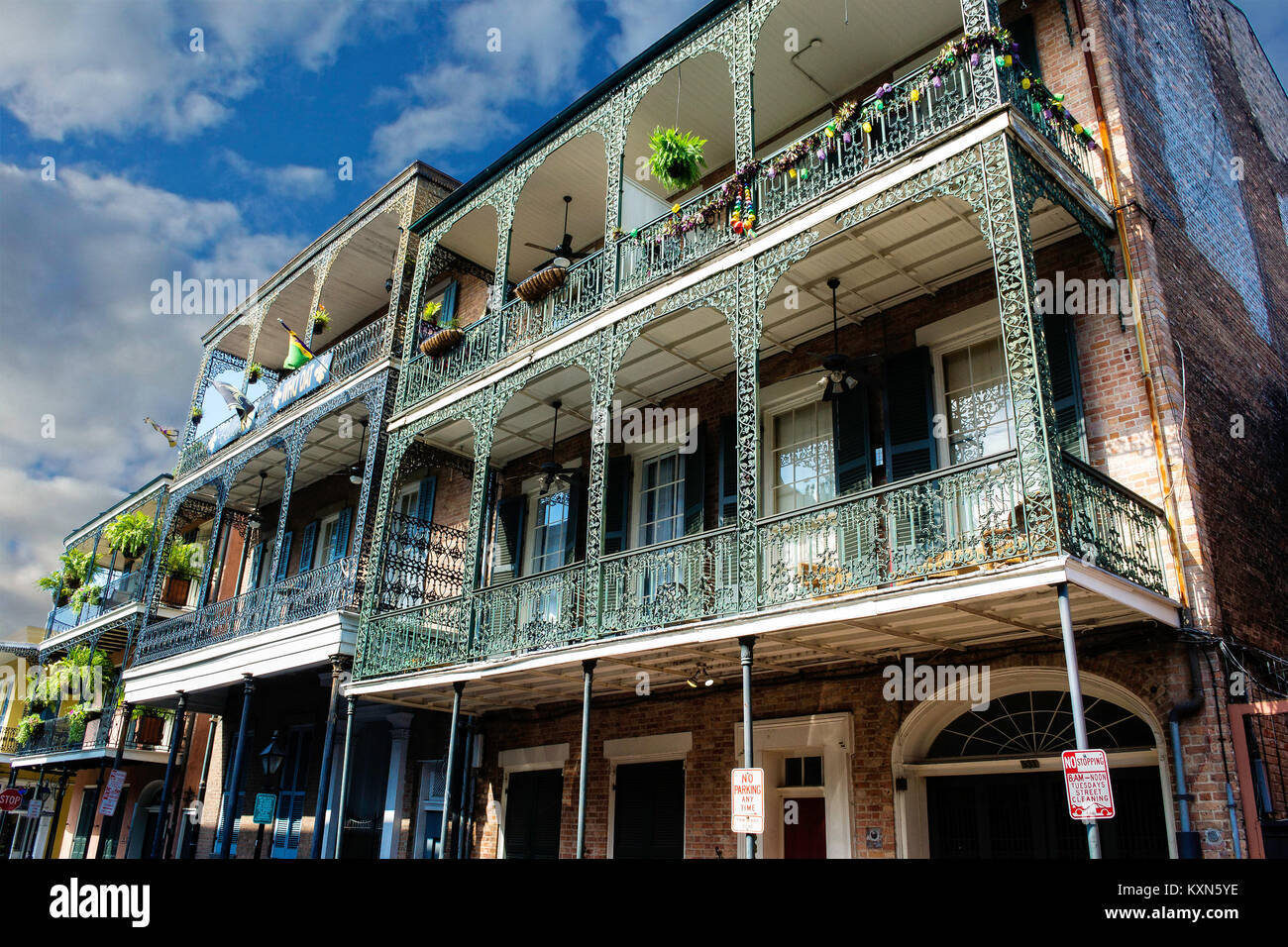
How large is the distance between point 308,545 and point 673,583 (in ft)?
38.3

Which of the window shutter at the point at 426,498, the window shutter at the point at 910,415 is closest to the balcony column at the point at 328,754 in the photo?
the window shutter at the point at 426,498

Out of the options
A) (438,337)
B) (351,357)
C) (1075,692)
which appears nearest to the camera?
(1075,692)

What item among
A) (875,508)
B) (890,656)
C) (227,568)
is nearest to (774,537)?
(875,508)

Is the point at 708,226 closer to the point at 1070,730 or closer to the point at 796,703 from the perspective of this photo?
the point at 796,703

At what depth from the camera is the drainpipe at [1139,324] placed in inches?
292

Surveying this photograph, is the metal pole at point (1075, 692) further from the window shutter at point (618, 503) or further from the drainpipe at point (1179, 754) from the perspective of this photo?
the window shutter at point (618, 503)

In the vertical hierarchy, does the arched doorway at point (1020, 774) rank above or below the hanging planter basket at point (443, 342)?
below

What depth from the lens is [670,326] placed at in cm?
1034

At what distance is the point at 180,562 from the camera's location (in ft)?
62.1

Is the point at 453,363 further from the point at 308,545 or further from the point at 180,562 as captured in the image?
the point at 180,562

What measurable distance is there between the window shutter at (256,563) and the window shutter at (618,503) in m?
10.5

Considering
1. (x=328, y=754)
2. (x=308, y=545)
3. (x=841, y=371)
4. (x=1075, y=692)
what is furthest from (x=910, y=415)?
(x=308, y=545)

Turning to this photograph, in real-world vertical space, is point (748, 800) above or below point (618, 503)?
below

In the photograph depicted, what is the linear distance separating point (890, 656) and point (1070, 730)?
164cm
